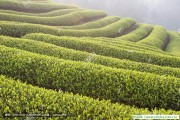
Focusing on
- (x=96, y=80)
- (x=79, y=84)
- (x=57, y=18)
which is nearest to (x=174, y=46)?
(x=57, y=18)

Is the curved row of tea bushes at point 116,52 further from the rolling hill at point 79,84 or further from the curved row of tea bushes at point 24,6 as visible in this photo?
the curved row of tea bushes at point 24,6

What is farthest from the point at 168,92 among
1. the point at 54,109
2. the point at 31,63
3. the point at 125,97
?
the point at 31,63

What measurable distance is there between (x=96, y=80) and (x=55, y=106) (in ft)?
17.0

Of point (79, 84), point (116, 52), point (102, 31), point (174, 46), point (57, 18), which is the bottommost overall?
point (174, 46)

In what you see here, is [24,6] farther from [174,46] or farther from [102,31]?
[174,46]

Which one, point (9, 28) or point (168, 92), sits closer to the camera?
point (168, 92)

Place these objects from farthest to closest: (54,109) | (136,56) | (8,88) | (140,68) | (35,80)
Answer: (136,56) → (140,68) → (35,80) → (8,88) → (54,109)

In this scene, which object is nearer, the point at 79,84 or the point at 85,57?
the point at 79,84

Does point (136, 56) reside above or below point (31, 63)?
below

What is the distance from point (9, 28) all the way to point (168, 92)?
2475 cm

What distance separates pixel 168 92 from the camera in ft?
52.4

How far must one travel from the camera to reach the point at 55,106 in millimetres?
11742

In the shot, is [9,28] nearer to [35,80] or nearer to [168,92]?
[35,80]

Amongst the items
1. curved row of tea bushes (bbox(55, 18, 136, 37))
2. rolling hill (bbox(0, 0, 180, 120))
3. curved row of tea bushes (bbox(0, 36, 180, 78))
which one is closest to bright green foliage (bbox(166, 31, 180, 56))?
curved row of tea bushes (bbox(55, 18, 136, 37))
